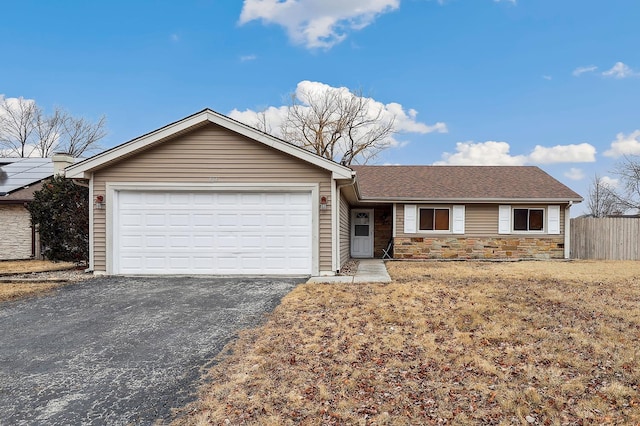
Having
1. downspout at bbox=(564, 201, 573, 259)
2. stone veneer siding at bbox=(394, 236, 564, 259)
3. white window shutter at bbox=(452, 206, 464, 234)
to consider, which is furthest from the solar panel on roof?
downspout at bbox=(564, 201, 573, 259)

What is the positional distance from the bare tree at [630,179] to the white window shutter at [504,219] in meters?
→ 15.5

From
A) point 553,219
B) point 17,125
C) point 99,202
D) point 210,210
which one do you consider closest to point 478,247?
point 553,219

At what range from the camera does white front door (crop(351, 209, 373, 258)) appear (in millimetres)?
16812

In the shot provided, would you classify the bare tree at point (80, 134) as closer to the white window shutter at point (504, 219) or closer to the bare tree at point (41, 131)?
the bare tree at point (41, 131)

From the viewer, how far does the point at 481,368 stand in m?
4.03

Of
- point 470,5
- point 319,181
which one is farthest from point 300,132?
point 319,181

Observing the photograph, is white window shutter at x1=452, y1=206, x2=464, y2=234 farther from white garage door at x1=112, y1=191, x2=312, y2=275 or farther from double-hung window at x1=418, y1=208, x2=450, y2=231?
white garage door at x1=112, y1=191, x2=312, y2=275

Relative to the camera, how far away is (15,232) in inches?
589

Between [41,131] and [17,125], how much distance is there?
1517 mm

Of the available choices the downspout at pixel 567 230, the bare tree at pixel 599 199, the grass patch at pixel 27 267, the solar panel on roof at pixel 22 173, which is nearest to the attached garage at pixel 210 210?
the grass patch at pixel 27 267

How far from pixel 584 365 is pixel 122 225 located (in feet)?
30.5

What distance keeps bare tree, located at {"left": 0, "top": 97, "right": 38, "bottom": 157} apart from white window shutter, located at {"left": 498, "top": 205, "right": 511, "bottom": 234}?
3238 cm

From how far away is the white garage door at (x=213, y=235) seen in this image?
9711mm

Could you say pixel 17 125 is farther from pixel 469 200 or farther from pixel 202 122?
pixel 469 200
